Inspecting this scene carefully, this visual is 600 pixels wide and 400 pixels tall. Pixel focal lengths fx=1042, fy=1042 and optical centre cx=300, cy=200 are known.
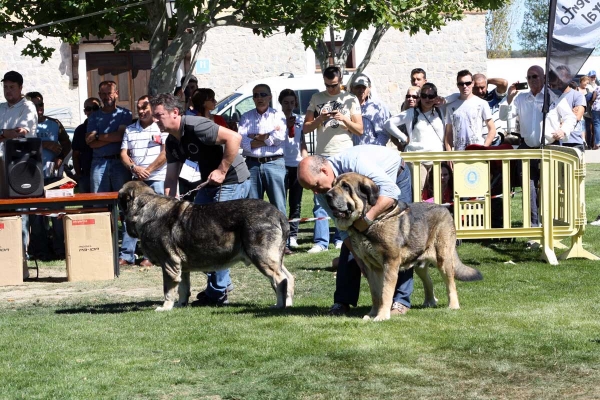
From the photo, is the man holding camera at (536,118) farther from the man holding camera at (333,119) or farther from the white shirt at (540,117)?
the man holding camera at (333,119)

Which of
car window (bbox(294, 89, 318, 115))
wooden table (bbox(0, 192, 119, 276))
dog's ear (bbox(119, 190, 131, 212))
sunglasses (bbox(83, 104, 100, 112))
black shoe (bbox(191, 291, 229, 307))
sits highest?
car window (bbox(294, 89, 318, 115))

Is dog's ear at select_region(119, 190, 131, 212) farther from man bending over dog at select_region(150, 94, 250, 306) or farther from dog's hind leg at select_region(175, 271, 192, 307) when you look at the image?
dog's hind leg at select_region(175, 271, 192, 307)

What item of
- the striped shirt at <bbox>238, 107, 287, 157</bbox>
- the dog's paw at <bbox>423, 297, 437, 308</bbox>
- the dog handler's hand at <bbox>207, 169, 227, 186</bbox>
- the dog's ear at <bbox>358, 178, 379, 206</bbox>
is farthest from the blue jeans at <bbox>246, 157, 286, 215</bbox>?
the dog's ear at <bbox>358, 178, 379, 206</bbox>

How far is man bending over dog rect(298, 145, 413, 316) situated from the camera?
7.43 m

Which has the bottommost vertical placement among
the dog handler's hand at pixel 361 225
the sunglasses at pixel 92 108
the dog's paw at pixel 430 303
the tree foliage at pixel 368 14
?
the dog's paw at pixel 430 303

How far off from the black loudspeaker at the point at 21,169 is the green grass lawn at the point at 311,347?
6.70ft

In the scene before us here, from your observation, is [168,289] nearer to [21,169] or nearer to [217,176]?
[217,176]

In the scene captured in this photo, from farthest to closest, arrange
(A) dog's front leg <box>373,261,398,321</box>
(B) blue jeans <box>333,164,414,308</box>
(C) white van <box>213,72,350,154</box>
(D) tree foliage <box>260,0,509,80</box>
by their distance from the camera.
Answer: (C) white van <box>213,72,350,154</box>, (D) tree foliage <box>260,0,509,80</box>, (B) blue jeans <box>333,164,414,308</box>, (A) dog's front leg <box>373,261,398,321</box>

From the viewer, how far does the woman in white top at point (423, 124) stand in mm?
12789

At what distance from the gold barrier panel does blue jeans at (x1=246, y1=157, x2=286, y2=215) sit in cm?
214

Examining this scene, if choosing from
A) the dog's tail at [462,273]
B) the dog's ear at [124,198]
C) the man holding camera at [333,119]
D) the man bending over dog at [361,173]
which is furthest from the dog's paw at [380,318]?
the man holding camera at [333,119]

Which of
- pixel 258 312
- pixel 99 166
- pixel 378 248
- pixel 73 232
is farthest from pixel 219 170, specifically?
pixel 99 166

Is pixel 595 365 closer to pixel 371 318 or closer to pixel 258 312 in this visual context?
pixel 371 318

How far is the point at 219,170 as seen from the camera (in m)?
9.14
